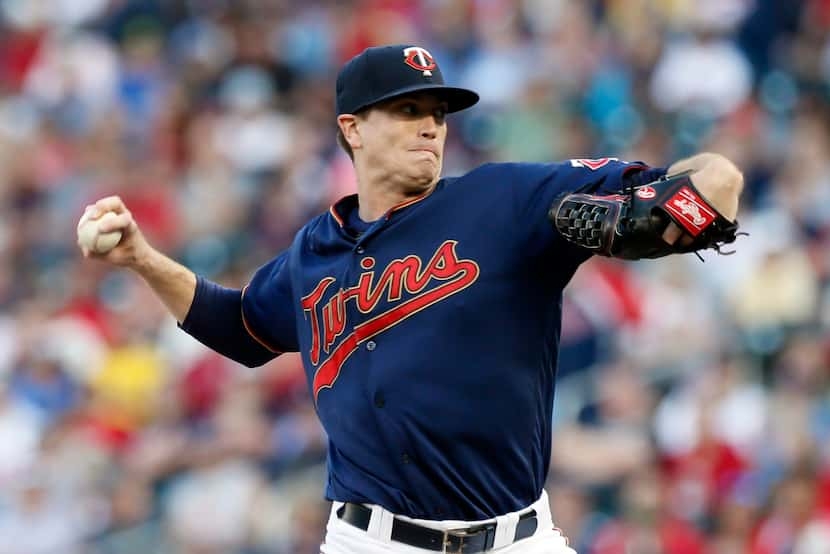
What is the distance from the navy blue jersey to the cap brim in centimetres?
24

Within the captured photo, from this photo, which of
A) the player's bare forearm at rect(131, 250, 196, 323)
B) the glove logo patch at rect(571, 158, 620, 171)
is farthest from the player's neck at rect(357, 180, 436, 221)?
the player's bare forearm at rect(131, 250, 196, 323)

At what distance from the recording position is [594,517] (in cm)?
712

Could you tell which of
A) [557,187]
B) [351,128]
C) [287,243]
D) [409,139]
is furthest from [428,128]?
[287,243]

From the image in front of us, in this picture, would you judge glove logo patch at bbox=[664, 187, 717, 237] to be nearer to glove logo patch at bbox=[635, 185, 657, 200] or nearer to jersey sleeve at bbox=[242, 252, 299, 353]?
glove logo patch at bbox=[635, 185, 657, 200]

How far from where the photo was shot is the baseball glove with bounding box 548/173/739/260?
11.0ft

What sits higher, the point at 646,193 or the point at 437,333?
the point at 646,193

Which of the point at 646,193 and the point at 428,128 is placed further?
the point at 428,128

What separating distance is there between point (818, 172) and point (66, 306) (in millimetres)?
4580

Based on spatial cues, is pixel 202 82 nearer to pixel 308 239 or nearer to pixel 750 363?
pixel 750 363

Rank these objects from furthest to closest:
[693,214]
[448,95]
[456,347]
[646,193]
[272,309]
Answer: [272,309]
[448,95]
[456,347]
[646,193]
[693,214]

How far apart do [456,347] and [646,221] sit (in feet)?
2.30

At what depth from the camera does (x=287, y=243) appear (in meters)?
9.21

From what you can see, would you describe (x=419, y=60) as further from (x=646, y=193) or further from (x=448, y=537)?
A: (x=448, y=537)

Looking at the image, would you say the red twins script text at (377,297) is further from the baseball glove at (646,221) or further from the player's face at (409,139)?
the baseball glove at (646,221)
